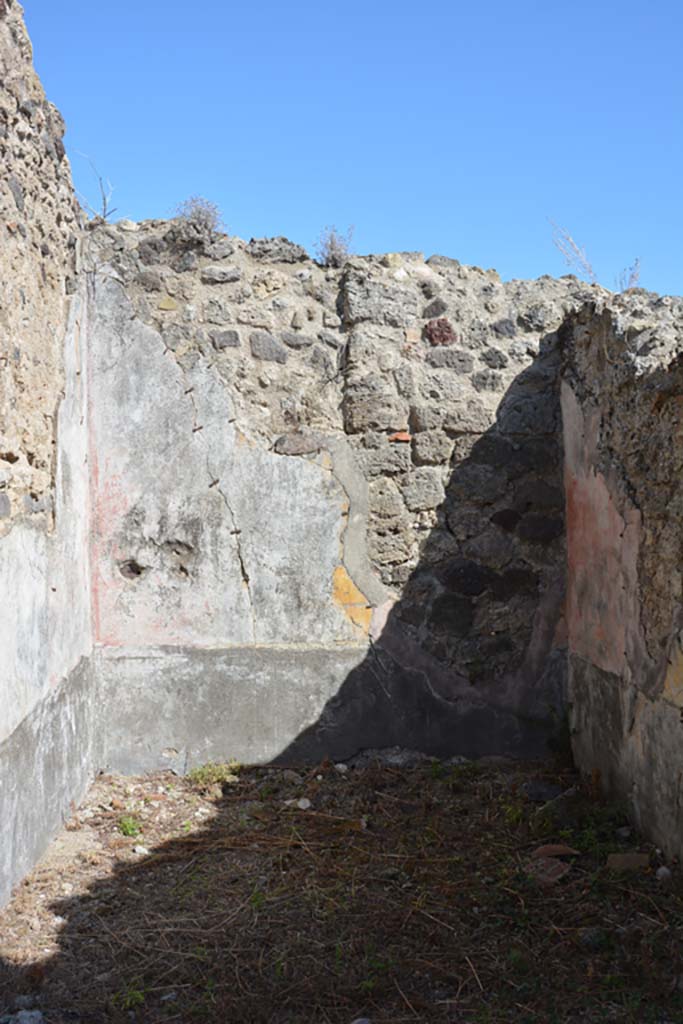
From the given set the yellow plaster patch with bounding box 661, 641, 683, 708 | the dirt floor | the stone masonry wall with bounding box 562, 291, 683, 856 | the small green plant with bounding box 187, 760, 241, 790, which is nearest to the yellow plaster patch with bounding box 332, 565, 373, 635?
the dirt floor

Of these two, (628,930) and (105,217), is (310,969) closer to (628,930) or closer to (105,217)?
(628,930)

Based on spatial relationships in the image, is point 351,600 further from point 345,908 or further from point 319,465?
point 345,908

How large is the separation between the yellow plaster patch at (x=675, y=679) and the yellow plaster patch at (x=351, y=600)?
1.61 meters

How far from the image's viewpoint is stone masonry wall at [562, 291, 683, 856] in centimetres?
316

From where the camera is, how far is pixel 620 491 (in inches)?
146

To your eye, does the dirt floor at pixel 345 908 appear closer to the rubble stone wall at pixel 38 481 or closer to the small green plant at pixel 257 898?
the small green plant at pixel 257 898

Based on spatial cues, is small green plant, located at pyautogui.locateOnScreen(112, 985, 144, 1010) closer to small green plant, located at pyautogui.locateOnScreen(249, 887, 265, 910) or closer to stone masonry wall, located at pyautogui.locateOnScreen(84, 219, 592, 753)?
small green plant, located at pyautogui.locateOnScreen(249, 887, 265, 910)

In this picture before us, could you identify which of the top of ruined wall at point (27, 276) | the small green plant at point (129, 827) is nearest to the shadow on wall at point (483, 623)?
the small green plant at point (129, 827)

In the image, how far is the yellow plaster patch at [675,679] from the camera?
302cm

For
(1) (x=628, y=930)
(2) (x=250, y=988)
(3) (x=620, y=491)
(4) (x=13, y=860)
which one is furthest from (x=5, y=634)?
(3) (x=620, y=491)

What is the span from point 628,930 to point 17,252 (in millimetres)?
3026

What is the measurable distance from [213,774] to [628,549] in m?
2.12

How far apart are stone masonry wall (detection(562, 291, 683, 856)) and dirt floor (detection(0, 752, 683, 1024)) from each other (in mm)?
259

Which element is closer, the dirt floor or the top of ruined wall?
the dirt floor
